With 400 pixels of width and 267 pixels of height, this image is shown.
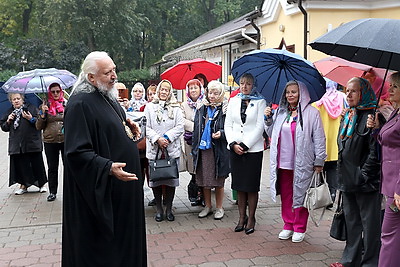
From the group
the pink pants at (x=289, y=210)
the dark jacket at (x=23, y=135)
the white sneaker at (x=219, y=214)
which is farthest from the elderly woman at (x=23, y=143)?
the pink pants at (x=289, y=210)

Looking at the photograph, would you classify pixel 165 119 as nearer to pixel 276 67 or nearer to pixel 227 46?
pixel 276 67

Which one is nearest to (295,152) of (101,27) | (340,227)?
(340,227)

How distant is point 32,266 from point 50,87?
2.97 metres

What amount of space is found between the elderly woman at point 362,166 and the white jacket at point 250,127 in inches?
52.4

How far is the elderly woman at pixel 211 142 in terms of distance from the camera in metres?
5.75

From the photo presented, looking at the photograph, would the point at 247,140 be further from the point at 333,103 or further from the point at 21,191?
the point at 21,191

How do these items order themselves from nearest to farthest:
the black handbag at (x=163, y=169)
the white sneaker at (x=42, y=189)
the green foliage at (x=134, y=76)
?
1. the black handbag at (x=163, y=169)
2. the white sneaker at (x=42, y=189)
3. the green foliage at (x=134, y=76)

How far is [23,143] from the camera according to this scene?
7.27 m

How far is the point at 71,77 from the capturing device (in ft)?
21.9

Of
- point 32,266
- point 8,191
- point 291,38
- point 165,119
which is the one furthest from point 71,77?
point 291,38

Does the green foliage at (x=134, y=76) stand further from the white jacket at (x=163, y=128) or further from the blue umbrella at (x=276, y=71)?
the blue umbrella at (x=276, y=71)

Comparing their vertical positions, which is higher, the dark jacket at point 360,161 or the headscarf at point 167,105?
the headscarf at point 167,105

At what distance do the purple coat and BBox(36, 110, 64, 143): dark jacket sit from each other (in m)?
4.82

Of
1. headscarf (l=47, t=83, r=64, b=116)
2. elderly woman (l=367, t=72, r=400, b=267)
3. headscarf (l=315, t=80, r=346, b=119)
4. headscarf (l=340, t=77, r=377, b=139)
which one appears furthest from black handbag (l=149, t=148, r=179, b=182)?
elderly woman (l=367, t=72, r=400, b=267)
